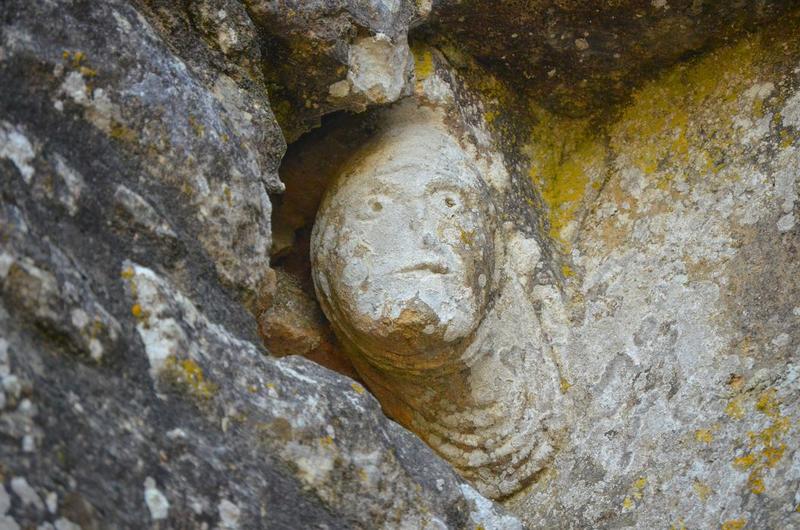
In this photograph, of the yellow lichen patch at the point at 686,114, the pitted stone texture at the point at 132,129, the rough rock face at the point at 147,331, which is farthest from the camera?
the yellow lichen patch at the point at 686,114

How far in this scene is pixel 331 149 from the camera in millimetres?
2154

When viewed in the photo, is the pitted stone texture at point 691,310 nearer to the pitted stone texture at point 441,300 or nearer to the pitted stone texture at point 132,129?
the pitted stone texture at point 441,300

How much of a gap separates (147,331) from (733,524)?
0.91 m

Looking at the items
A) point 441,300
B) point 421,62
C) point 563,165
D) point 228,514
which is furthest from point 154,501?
point 563,165

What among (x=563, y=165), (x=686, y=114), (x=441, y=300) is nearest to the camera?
(x=441, y=300)

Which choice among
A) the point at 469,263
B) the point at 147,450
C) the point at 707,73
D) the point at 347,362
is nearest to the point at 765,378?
the point at 469,263

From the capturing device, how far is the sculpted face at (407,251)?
6.20 feet

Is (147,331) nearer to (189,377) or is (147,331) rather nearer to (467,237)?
(189,377)

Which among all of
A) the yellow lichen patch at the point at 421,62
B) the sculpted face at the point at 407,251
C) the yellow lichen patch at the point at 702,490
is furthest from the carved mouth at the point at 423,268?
the yellow lichen patch at the point at 702,490

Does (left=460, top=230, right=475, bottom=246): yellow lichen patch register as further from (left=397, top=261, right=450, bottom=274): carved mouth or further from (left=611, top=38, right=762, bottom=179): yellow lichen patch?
(left=611, top=38, right=762, bottom=179): yellow lichen patch

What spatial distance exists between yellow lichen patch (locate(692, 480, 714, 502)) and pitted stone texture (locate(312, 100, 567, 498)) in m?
0.32

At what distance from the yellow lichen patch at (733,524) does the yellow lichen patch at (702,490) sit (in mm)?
69

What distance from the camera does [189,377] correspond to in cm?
134

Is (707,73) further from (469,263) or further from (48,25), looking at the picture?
(48,25)
